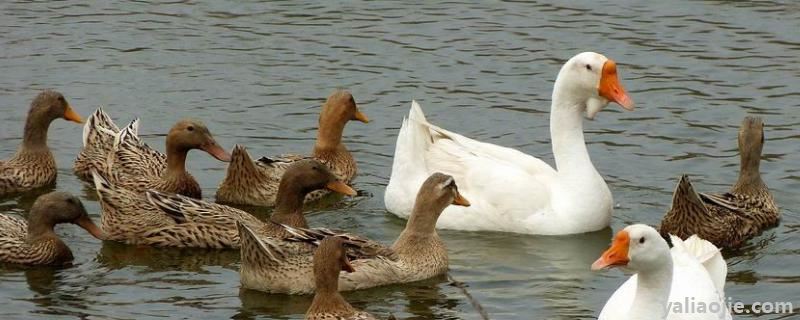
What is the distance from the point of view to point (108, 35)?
1802 centimetres

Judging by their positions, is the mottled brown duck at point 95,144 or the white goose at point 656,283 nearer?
the white goose at point 656,283

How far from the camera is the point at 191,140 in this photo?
1351 cm

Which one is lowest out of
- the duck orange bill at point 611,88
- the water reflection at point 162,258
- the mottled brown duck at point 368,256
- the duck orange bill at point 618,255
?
the water reflection at point 162,258

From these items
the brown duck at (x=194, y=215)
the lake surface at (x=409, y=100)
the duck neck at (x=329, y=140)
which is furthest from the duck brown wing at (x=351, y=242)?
the duck neck at (x=329, y=140)

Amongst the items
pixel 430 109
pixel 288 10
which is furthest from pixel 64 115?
pixel 288 10

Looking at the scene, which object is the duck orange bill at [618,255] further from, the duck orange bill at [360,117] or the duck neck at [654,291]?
the duck orange bill at [360,117]

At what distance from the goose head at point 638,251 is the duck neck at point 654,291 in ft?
0.10

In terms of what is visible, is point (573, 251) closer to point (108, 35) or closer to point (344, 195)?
point (344, 195)

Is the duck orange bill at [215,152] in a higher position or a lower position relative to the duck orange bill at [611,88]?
lower

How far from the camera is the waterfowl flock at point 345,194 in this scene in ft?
37.0

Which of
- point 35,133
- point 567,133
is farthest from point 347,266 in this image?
point 35,133

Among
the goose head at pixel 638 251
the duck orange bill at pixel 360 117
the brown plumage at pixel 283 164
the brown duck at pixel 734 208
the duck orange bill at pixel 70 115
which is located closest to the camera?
the goose head at pixel 638 251

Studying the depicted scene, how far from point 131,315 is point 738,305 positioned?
145 inches

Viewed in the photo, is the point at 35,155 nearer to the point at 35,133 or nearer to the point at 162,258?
the point at 35,133
